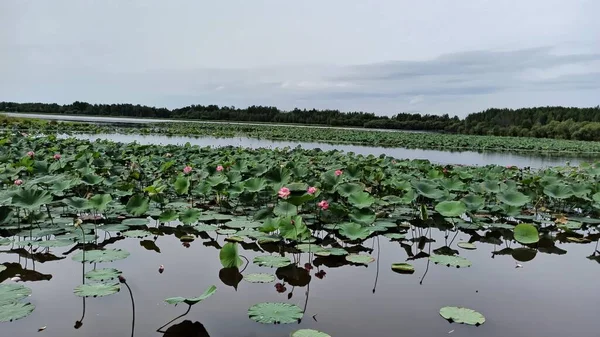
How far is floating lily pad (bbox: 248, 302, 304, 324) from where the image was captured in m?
2.55

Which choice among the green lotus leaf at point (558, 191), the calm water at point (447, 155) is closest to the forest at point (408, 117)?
the calm water at point (447, 155)

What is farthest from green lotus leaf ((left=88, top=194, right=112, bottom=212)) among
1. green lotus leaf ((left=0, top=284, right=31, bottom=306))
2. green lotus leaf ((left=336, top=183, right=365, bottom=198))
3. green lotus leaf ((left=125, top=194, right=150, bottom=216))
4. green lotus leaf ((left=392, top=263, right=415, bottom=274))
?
green lotus leaf ((left=392, top=263, right=415, bottom=274))

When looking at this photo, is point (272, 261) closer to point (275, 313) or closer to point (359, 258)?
point (359, 258)

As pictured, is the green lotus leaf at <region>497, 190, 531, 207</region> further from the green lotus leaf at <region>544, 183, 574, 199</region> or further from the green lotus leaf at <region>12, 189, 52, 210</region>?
the green lotus leaf at <region>12, 189, 52, 210</region>

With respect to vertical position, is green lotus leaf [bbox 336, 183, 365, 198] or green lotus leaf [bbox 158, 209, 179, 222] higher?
green lotus leaf [bbox 336, 183, 365, 198]

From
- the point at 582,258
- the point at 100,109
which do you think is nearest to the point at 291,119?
the point at 100,109

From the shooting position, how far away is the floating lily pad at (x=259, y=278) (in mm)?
3195

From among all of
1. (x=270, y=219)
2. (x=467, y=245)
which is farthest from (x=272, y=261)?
(x=467, y=245)

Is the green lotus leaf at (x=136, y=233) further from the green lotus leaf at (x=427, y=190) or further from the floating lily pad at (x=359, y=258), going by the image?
the green lotus leaf at (x=427, y=190)

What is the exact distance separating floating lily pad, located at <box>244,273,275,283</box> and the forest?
47534 millimetres

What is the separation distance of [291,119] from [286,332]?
81.7 metres

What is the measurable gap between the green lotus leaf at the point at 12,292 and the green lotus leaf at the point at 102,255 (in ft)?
2.03

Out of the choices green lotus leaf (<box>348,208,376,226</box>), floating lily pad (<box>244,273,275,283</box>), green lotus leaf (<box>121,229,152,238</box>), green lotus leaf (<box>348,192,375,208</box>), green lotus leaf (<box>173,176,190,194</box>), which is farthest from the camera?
green lotus leaf (<box>173,176,190,194</box>)

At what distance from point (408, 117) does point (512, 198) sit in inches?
2864
